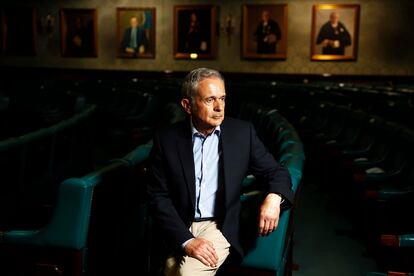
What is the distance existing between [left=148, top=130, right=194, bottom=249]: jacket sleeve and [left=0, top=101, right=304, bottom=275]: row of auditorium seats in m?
0.19

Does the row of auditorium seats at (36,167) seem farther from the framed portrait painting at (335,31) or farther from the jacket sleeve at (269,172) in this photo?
the framed portrait painting at (335,31)

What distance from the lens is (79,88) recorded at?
8.90 m

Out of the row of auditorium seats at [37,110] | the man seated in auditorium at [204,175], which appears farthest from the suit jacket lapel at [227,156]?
the row of auditorium seats at [37,110]

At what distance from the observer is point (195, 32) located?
1264 centimetres

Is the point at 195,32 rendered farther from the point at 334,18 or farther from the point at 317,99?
the point at 317,99

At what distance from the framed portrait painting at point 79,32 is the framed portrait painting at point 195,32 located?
2130mm

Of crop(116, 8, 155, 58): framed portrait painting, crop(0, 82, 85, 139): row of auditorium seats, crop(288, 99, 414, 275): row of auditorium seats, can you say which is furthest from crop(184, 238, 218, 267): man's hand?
crop(116, 8, 155, 58): framed portrait painting

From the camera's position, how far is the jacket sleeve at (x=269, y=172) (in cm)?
185

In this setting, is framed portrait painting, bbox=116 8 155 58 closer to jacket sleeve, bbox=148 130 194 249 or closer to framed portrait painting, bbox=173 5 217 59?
framed portrait painting, bbox=173 5 217 59

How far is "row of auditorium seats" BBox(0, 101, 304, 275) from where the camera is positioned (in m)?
1.90

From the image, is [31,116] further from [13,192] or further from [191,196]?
[191,196]

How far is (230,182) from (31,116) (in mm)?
4926

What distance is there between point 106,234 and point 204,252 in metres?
0.57

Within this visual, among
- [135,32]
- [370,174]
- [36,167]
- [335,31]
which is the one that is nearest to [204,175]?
[370,174]
